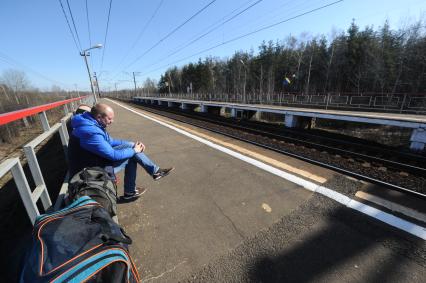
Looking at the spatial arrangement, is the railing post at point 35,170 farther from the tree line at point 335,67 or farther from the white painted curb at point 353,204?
the tree line at point 335,67

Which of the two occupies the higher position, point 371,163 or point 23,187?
point 23,187

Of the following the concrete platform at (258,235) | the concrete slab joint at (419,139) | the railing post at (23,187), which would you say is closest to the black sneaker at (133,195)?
the concrete platform at (258,235)

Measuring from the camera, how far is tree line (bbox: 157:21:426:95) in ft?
90.6

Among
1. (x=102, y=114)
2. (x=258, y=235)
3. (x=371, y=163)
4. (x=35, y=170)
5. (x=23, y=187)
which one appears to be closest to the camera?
(x=23, y=187)

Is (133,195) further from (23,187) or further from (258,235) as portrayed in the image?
(258,235)

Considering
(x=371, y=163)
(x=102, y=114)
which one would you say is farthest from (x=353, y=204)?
(x=102, y=114)

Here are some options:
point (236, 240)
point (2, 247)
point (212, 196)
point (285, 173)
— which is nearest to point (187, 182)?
point (212, 196)

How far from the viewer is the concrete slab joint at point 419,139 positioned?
6116 mm

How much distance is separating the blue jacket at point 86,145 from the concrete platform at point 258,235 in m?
0.81

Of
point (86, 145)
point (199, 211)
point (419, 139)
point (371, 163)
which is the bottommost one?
point (371, 163)

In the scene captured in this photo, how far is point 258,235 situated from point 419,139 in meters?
7.22

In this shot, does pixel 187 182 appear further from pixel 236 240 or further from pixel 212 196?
pixel 236 240

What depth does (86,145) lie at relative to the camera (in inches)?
95.7

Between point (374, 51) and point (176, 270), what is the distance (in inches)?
1696
